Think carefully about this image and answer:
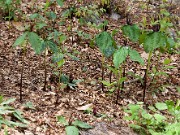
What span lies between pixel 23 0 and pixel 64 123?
384cm

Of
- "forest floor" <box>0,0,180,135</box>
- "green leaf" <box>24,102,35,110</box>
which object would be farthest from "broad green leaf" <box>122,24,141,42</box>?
"green leaf" <box>24,102,35,110</box>

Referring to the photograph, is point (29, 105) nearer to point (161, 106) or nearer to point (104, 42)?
point (104, 42)

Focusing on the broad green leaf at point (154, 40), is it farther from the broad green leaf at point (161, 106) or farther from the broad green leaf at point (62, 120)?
the broad green leaf at point (62, 120)

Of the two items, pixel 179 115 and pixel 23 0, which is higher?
pixel 23 0

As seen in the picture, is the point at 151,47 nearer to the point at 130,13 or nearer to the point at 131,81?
the point at 131,81

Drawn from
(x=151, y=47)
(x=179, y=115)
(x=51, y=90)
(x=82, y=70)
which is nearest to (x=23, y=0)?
(x=82, y=70)

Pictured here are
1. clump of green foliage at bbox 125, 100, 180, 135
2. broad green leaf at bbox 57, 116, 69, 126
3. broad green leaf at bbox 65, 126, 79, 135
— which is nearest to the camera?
broad green leaf at bbox 65, 126, 79, 135

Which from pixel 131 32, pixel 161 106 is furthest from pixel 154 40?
pixel 161 106

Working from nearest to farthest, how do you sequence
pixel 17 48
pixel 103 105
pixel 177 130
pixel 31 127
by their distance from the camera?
1. pixel 177 130
2. pixel 31 127
3. pixel 103 105
4. pixel 17 48

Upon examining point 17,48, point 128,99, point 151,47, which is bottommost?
point 128,99

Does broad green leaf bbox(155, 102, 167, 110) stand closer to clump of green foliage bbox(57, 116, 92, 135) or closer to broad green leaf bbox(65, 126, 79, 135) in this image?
clump of green foliage bbox(57, 116, 92, 135)

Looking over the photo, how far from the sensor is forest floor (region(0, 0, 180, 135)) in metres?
3.17

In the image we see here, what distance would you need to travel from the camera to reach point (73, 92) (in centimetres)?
371

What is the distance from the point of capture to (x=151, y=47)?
3.18 m
